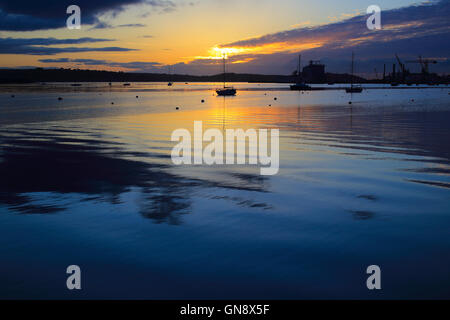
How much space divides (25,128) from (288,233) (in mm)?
31783

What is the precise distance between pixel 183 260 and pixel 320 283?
9.32ft

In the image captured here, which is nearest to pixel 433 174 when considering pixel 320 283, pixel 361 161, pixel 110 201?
pixel 361 161

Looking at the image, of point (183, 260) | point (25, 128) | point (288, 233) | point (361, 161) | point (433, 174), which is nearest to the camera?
point (183, 260)

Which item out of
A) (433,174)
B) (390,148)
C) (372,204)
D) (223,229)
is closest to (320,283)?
(223,229)

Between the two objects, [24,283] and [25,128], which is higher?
[25,128]

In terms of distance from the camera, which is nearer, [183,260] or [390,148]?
[183,260]

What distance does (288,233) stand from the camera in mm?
10539

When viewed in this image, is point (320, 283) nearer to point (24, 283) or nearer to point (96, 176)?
point (24, 283)

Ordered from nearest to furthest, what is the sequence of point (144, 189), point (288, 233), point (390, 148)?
point (288, 233) → point (144, 189) → point (390, 148)

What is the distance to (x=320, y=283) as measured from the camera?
7.94m

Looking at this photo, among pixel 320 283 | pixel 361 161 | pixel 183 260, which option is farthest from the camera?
pixel 361 161
